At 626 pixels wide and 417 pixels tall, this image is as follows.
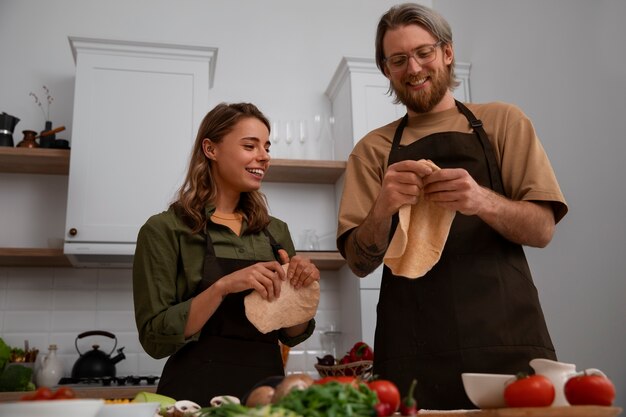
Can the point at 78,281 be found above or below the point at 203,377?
above

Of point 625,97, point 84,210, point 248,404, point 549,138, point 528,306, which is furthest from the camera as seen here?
point 84,210

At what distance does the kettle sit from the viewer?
10.8 feet

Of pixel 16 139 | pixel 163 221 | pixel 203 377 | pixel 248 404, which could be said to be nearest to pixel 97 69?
pixel 16 139

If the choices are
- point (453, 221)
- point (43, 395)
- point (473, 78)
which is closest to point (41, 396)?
point (43, 395)

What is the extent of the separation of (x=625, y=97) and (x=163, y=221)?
1.88 meters

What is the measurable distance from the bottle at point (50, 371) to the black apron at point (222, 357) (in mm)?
1647

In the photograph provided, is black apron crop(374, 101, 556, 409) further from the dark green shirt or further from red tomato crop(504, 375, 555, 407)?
red tomato crop(504, 375, 555, 407)

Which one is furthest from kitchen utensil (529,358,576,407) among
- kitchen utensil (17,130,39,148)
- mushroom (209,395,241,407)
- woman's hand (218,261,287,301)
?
kitchen utensil (17,130,39,148)

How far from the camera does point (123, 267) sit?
12.2ft

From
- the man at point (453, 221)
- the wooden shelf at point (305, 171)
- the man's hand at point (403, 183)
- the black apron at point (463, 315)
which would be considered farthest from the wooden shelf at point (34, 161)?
the man's hand at point (403, 183)

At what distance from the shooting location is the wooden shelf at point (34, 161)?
3412 mm

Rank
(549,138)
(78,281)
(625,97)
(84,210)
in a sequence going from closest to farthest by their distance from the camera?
(625,97) → (549,138) → (84,210) → (78,281)

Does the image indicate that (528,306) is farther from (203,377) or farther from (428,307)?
(203,377)

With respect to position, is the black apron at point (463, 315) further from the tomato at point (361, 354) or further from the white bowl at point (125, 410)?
the tomato at point (361, 354)
